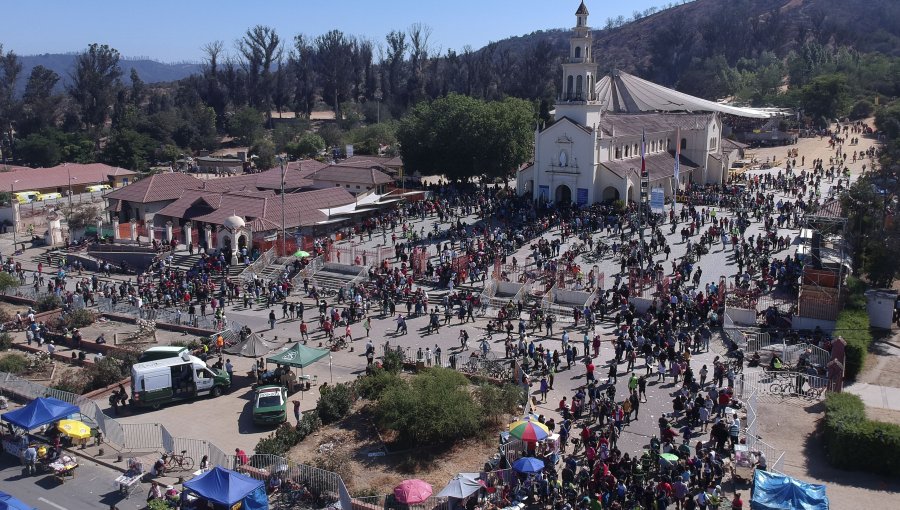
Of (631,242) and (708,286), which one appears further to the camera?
(631,242)

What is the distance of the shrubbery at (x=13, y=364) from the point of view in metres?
25.3

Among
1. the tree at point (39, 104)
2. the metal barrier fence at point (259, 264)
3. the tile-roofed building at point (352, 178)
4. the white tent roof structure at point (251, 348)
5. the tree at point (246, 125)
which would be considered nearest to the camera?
the white tent roof structure at point (251, 348)

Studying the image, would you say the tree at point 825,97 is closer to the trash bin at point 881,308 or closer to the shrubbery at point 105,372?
the trash bin at point 881,308

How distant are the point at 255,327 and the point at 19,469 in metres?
11.6

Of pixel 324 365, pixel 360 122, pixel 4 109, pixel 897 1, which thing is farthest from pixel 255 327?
pixel 897 1

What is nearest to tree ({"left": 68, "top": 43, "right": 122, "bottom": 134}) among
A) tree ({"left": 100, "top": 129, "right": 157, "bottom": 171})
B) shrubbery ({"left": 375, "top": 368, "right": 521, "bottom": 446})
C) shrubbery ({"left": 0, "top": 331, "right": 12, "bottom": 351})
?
tree ({"left": 100, "top": 129, "right": 157, "bottom": 171})

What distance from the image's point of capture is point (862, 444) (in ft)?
56.7

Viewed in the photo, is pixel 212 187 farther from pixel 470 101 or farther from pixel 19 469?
pixel 19 469

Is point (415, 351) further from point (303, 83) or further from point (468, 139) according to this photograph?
point (303, 83)

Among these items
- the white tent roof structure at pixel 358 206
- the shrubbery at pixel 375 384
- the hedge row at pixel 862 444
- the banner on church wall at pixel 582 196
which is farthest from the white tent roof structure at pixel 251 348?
the banner on church wall at pixel 582 196

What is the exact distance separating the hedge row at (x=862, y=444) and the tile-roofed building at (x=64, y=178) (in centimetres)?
5806

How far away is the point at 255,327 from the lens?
29.7m

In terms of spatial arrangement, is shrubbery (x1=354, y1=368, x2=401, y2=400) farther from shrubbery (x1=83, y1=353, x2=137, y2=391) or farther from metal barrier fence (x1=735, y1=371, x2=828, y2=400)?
metal barrier fence (x1=735, y1=371, x2=828, y2=400)

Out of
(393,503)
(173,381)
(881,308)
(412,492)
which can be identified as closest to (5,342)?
(173,381)
